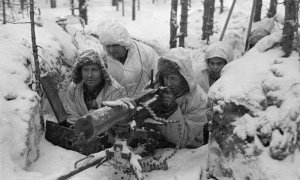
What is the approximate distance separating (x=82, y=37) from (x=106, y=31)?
2201mm

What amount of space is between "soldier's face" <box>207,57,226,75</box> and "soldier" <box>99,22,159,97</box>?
112 cm

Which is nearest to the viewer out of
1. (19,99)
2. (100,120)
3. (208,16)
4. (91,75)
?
(100,120)

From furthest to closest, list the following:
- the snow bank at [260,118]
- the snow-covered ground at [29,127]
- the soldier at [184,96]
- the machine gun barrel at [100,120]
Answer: the soldier at [184,96] → the snow-covered ground at [29,127] → the snow bank at [260,118] → the machine gun barrel at [100,120]

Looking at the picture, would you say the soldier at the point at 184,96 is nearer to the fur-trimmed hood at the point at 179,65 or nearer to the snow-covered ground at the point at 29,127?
the fur-trimmed hood at the point at 179,65

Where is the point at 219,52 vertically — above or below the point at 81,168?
above

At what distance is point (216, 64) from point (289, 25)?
224cm

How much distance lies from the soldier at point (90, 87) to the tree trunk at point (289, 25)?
6.66 ft

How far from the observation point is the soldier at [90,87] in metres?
4.08

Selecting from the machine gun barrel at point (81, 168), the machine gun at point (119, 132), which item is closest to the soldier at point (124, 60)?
the machine gun at point (119, 132)

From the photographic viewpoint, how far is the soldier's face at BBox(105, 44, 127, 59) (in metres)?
5.42

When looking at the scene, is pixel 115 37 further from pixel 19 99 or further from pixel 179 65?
pixel 19 99

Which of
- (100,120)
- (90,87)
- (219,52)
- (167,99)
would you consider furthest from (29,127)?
(219,52)

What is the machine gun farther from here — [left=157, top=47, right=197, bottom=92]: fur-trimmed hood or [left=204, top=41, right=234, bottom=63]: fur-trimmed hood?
[left=204, top=41, right=234, bottom=63]: fur-trimmed hood

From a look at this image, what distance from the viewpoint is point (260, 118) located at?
275 centimetres
